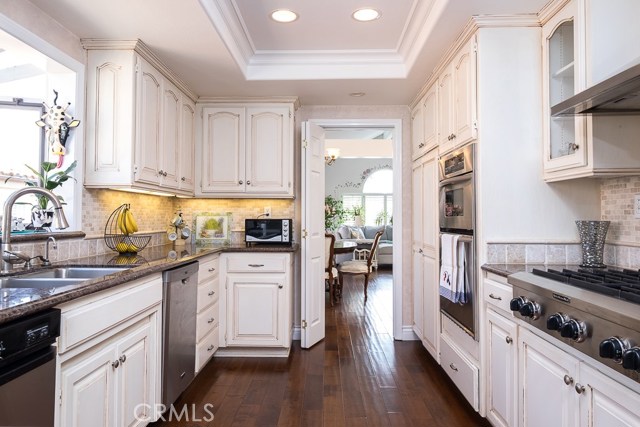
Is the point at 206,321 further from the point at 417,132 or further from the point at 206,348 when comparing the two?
the point at 417,132

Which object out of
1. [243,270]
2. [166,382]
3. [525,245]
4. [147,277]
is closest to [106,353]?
[147,277]

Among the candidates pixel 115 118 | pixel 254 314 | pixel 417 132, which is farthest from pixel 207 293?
pixel 417 132

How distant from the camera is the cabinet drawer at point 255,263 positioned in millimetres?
3188

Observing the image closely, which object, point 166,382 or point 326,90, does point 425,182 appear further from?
point 166,382

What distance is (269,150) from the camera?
3504 mm

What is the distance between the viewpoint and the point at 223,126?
353 centimetres

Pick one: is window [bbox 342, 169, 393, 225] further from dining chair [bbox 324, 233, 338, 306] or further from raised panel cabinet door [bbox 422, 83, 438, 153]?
raised panel cabinet door [bbox 422, 83, 438, 153]

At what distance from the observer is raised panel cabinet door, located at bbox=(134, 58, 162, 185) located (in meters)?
2.52

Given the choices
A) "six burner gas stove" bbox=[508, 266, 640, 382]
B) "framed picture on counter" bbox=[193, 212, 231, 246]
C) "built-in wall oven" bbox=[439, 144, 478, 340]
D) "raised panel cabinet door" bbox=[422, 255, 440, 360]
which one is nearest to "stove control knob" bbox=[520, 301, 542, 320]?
"six burner gas stove" bbox=[508, 266, 640, 382]

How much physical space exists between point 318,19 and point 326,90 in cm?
85

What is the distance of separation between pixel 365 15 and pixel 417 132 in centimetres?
133

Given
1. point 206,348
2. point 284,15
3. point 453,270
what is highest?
point 284,15

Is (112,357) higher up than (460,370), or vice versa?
(112,357)

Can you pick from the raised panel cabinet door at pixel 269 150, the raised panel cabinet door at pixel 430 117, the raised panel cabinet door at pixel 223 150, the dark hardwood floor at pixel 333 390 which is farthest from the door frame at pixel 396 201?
the raised panel cabinet door at pixel 223 150
